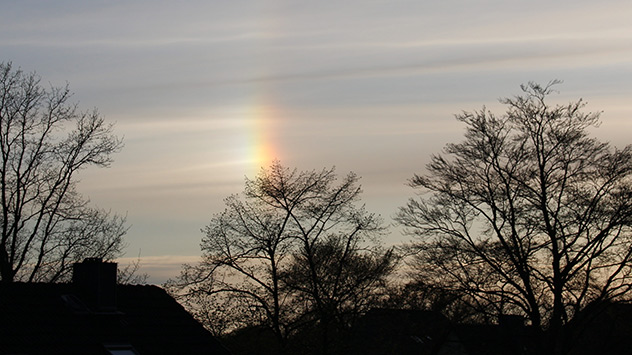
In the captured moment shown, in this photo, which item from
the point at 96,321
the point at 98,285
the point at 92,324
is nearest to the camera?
the point at 92,324

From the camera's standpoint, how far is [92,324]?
22.0 m

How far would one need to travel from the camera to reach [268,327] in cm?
3850

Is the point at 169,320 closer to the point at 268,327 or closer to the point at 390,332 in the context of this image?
the point at 268,327

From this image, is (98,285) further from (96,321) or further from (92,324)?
(92,324)

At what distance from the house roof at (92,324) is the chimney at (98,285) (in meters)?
0.21

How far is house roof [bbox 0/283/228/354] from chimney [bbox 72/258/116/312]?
8.3 inches

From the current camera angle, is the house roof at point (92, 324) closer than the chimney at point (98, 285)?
Yes

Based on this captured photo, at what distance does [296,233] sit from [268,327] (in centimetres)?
432

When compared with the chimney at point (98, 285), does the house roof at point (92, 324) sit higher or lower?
lower

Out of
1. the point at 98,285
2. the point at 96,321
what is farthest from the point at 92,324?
the point at 98,285

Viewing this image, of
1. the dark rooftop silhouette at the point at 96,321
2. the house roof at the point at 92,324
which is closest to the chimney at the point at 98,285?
the dark rooftop silhouette at the point at 96,321

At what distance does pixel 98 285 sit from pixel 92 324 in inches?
51.1

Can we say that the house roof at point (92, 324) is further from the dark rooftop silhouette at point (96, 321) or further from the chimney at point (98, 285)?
the chimney at point (98, 285)

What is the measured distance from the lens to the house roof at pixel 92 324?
19891mm
